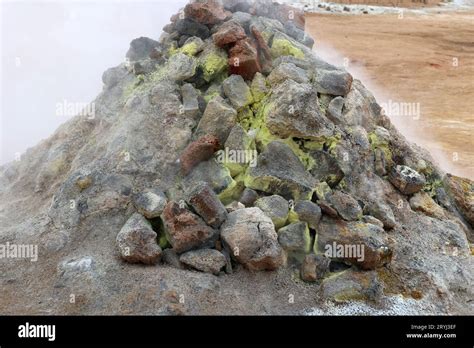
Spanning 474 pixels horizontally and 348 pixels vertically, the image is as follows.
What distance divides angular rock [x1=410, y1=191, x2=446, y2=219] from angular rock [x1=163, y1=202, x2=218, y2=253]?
2151 mm

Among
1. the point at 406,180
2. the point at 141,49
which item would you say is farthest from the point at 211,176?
the point at 141,49

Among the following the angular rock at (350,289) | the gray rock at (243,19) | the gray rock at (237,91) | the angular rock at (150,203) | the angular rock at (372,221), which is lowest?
the angular rock at (350,289)

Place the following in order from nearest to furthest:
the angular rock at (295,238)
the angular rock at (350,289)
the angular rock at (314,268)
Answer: the angular rock at (350,289) < the angular rock at (314,268) < the angular rock at (295,238)

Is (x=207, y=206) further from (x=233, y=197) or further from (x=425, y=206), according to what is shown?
(x=425, y=206)

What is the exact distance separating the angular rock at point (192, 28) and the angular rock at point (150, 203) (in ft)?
7.05

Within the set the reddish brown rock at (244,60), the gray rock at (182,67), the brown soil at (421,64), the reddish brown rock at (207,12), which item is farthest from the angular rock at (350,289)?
the brown soil at (421,64)

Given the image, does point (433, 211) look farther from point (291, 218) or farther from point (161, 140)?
point (161, 140)

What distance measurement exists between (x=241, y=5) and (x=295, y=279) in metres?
3.44

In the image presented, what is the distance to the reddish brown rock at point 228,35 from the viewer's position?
17.7 ft

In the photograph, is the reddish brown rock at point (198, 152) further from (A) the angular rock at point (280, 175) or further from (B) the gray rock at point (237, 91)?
(B) the gray rock at point (237, 91)

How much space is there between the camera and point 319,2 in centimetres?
2450

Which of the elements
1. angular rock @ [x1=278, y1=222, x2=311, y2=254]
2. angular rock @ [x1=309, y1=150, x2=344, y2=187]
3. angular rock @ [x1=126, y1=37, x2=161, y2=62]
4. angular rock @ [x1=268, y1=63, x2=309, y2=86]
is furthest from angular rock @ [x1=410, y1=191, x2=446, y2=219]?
angular rock @ [x1=126, y1=37, x2=161, y2=62]

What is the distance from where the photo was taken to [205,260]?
4.18 m
